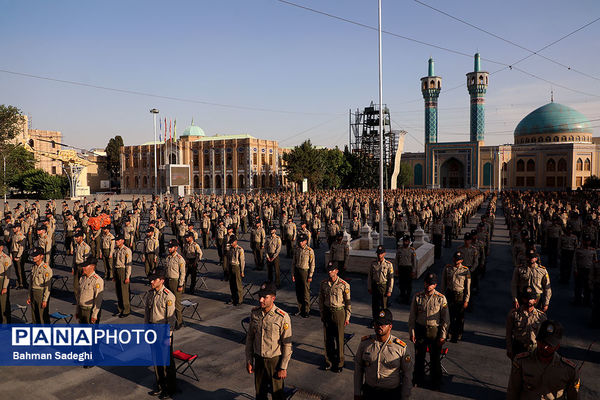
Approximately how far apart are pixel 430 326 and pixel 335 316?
Answer: 157 cm

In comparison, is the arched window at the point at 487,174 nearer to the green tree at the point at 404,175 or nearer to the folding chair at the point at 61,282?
the green tree at the point at 404,175

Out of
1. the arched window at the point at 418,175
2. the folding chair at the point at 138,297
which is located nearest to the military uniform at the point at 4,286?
the folding chair at the point at 138,297

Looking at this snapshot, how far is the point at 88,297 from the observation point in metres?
7.10

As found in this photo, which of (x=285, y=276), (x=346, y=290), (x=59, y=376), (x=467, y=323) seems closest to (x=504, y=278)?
(x=467, y=323)

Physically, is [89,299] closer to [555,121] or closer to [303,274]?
[303,274]

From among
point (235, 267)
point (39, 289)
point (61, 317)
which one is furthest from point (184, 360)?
point (235, 267)

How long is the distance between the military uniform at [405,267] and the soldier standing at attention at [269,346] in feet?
19.0

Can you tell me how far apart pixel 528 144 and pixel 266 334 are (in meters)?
77.9

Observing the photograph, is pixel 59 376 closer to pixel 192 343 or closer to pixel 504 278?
pixel 192 343

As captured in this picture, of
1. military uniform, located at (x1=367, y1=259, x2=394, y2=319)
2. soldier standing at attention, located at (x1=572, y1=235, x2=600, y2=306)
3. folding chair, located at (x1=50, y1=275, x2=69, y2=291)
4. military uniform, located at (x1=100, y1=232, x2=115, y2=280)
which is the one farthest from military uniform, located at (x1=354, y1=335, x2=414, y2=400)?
military uniform, located at (x1=100, y1=232, x2=115, y2=280)

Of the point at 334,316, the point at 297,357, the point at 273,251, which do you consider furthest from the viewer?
the point at 273,251

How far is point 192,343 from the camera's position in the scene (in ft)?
26.3

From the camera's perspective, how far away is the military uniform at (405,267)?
10258mm

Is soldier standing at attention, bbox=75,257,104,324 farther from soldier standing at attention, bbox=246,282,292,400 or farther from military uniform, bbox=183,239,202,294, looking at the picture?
military uniform, bbox=183,239,202,294
